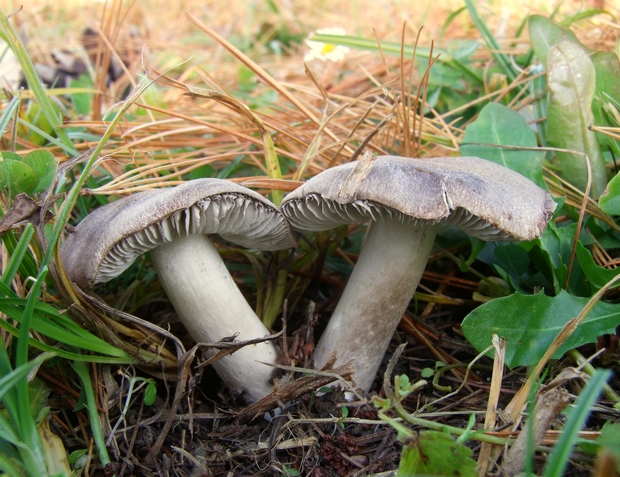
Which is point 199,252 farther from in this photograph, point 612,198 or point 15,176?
point 612,198

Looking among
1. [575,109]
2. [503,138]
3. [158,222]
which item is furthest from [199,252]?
[575,109]

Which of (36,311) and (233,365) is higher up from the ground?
(36,311)

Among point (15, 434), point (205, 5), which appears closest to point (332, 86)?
point (15, 434)

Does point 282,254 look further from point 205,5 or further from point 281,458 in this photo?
point 205,5

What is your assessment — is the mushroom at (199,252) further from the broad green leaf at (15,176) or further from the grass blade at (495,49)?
the grass blade at (495,49)

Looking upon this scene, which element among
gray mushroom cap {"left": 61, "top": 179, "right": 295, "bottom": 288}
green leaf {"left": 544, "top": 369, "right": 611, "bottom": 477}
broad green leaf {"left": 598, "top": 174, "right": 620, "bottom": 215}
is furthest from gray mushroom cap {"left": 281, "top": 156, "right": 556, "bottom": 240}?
green leaf {"left": 544, "top": 369, "right": 611, "bottom": 477}

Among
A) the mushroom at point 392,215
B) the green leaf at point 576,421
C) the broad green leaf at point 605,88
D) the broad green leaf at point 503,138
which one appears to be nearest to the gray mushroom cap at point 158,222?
the mushroom at point 392,215
